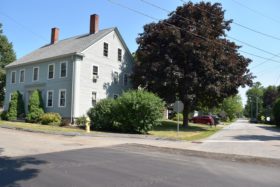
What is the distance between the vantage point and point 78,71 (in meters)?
33.0

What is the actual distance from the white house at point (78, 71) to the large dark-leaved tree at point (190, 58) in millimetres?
2745

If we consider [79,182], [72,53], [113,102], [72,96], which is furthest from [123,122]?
[79,182]

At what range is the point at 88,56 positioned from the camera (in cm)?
3425

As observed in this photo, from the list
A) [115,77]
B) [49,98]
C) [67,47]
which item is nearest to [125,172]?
[49,98]

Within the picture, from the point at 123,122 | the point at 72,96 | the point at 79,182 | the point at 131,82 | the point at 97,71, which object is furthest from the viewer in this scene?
the point at 131,82

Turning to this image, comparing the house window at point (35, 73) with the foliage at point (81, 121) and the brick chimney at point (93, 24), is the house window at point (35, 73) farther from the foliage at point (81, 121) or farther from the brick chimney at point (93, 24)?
the foliage at point (81, 121)

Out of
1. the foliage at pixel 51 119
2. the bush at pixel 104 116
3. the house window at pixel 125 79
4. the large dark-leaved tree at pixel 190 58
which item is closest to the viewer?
the bush at pixel 104 116

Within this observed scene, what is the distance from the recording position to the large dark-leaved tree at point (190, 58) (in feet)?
109

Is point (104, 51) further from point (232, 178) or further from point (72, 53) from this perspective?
point (232, 178)

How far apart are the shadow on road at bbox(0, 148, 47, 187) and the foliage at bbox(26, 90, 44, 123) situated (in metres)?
22.2

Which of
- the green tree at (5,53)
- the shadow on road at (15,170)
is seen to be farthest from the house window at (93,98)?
the green tree at (5,53)

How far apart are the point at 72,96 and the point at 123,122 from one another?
24.8 feet

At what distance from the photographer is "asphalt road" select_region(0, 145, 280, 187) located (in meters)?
8.69

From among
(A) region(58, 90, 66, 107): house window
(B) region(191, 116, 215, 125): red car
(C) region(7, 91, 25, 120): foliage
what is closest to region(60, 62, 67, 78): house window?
(A) region(58, 90, 66, 107): house window
